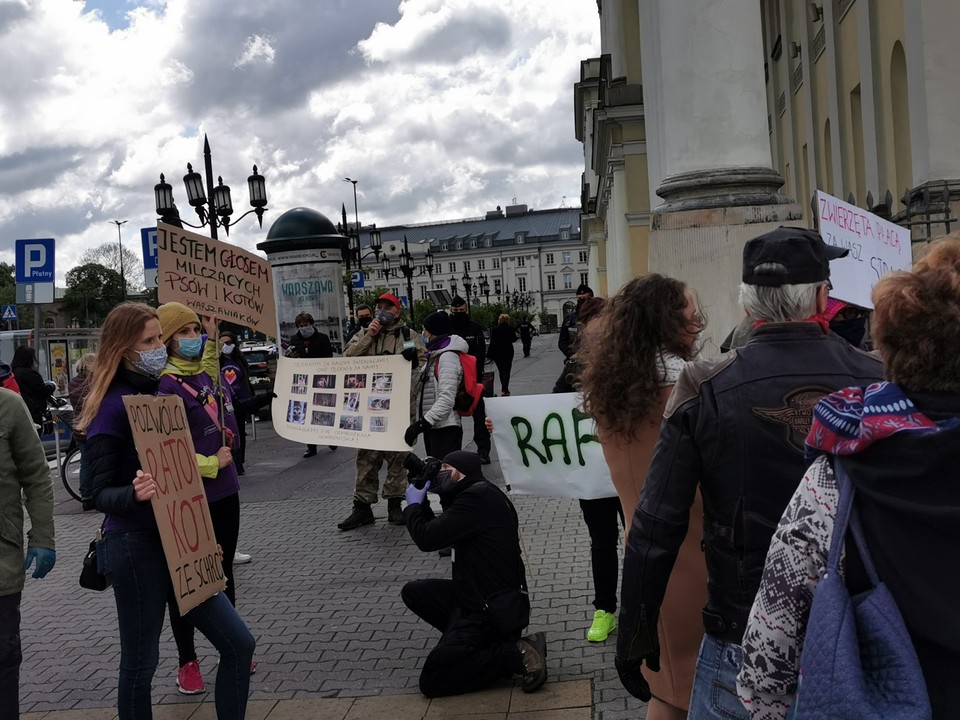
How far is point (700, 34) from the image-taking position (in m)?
7.75

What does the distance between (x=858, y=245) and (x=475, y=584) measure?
8.81 feet

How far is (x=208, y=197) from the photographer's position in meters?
19.5

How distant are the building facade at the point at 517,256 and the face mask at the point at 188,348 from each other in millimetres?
141141

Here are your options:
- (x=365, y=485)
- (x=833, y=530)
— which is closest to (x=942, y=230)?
(x=365, y=485)

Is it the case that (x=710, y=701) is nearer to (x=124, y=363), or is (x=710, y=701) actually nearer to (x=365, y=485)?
(x=124, y=363)

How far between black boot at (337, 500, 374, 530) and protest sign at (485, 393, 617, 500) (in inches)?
152

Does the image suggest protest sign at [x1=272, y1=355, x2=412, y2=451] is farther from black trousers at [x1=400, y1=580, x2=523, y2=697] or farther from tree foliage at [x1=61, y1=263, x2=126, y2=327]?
tree foliage at [x1=61, y1=263, x2=126, y2=327]

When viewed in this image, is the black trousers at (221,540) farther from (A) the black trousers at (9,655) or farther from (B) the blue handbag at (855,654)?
(B) the blue handbag at (855,654)

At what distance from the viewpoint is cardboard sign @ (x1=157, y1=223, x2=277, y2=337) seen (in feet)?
23.1

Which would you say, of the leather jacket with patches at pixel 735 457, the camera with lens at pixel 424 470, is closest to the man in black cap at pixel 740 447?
the leather jacket with patches at pixel 735 457

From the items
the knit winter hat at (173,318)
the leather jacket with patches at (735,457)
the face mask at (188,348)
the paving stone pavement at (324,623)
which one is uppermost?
the knit winter hat at (173,318)

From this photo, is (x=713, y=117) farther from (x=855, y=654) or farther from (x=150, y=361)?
(x=855, y=654)

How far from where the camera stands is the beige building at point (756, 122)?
24.2ft

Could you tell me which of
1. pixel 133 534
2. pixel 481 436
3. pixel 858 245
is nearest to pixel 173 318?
pixel 133 534
